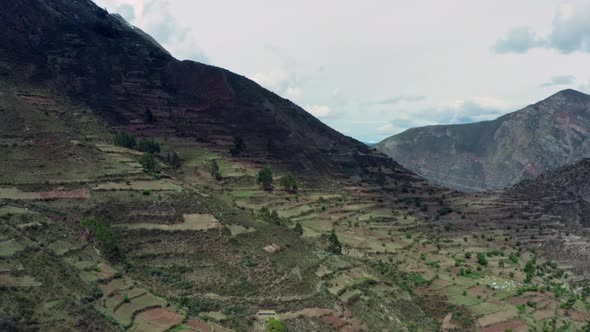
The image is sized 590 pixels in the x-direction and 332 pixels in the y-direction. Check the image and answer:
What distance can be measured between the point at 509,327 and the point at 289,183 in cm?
4059

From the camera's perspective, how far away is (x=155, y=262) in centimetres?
4547

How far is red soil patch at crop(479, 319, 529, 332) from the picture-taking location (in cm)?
5462

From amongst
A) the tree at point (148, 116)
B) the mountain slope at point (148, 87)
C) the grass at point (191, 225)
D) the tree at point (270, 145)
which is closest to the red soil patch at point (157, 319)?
the grass at point (191, 225)

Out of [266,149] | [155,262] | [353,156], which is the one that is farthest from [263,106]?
[155,262]

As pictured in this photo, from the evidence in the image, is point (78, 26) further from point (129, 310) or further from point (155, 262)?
point (129, 310)

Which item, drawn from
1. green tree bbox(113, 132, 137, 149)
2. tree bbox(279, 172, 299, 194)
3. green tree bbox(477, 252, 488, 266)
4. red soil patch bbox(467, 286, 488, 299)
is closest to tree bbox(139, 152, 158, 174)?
green tree bbox(113, 132, 137, 149)

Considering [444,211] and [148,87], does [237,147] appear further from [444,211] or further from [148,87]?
[444,211]

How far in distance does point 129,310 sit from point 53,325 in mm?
7221

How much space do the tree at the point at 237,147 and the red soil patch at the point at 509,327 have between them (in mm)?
53459

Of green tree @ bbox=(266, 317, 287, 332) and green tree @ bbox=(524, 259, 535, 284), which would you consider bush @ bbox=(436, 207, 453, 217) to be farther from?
green tree @ bbox=(266, 317, 287, 332)

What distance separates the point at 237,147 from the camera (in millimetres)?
94438

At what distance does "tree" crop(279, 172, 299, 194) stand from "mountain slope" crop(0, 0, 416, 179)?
1256 centimetres

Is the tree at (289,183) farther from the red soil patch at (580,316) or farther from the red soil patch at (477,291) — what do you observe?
the red soil patch at (580,316)

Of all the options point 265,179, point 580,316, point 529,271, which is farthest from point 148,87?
point 580,316
